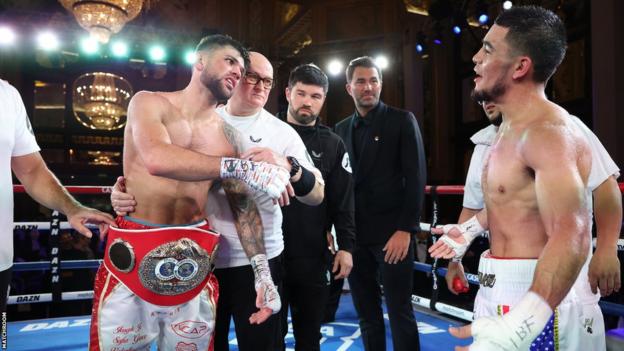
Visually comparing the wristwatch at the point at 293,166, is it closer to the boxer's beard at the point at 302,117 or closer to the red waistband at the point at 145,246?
the red waistband at the point at 145,246

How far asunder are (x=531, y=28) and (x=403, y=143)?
1.49m

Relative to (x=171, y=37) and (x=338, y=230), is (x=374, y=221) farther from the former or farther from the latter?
(x=171, y=37)

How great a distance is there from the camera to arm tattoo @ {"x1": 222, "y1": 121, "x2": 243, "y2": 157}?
2.10 metres

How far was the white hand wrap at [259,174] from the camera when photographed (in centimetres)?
164

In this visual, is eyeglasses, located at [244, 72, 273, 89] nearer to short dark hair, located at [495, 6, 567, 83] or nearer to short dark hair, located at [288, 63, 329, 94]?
short dark hair, located at [288, 63, 329, 94]

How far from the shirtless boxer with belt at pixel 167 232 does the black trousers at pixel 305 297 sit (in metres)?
0.67

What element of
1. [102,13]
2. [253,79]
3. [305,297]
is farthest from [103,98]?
[305,297]

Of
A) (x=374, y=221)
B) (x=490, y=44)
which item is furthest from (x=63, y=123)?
(x=490, y=44)

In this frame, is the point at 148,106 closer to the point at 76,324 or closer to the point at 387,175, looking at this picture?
the point at 387,175

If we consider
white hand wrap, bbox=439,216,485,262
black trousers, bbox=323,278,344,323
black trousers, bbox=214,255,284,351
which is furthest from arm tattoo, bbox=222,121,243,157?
black trousers, bbox=323,278,344,323

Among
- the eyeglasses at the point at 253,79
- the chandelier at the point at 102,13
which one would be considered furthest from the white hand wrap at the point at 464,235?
the chandelier at the point at 102,13

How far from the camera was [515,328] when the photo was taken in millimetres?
1189

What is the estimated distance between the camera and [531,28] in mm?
1570

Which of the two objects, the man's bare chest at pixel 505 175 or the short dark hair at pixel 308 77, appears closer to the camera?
the man's bare chest at pixel 505 175
